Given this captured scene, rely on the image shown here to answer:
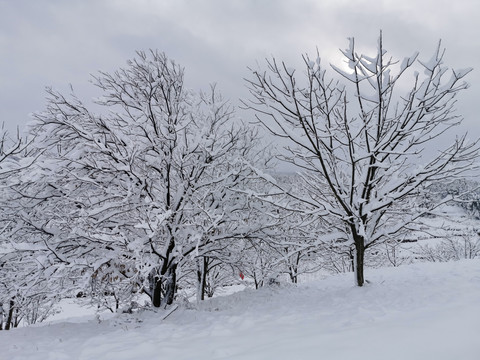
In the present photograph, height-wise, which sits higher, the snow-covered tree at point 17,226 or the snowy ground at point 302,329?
the snow-covered tree at point 17,226

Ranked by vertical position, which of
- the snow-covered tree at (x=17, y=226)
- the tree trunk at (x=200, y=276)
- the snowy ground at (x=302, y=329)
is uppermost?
the snow-covered tree at (x=17, y=226)

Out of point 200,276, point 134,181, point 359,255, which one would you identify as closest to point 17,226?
point 134,181

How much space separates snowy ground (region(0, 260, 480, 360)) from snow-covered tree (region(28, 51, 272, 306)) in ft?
3.68

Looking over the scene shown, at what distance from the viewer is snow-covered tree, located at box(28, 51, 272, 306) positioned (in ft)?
18.4

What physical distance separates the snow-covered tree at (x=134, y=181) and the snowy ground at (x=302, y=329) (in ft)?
3.68

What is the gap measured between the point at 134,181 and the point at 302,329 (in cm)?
418

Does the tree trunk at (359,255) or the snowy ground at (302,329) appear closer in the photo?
the snowy ground at (302,329)

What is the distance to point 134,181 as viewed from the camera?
19.6ft

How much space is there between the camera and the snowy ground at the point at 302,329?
2.36 meters

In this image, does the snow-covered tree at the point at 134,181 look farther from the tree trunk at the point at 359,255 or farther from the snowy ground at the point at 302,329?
the tree trunk at the point at 359,255

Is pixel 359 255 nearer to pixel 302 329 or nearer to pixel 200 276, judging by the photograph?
pixel 302 329

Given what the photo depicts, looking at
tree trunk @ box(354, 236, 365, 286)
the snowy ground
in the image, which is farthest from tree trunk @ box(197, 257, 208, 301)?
tree trunk @ box(354, 236, 365, 286)

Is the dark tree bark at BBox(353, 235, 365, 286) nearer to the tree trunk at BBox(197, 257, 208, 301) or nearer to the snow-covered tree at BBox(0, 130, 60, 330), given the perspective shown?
the snow-covered tree at BBox(0, 130, 60, 330)

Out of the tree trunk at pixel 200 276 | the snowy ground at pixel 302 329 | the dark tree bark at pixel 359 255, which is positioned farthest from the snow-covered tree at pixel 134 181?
the tree trunk at pixel 200 276
